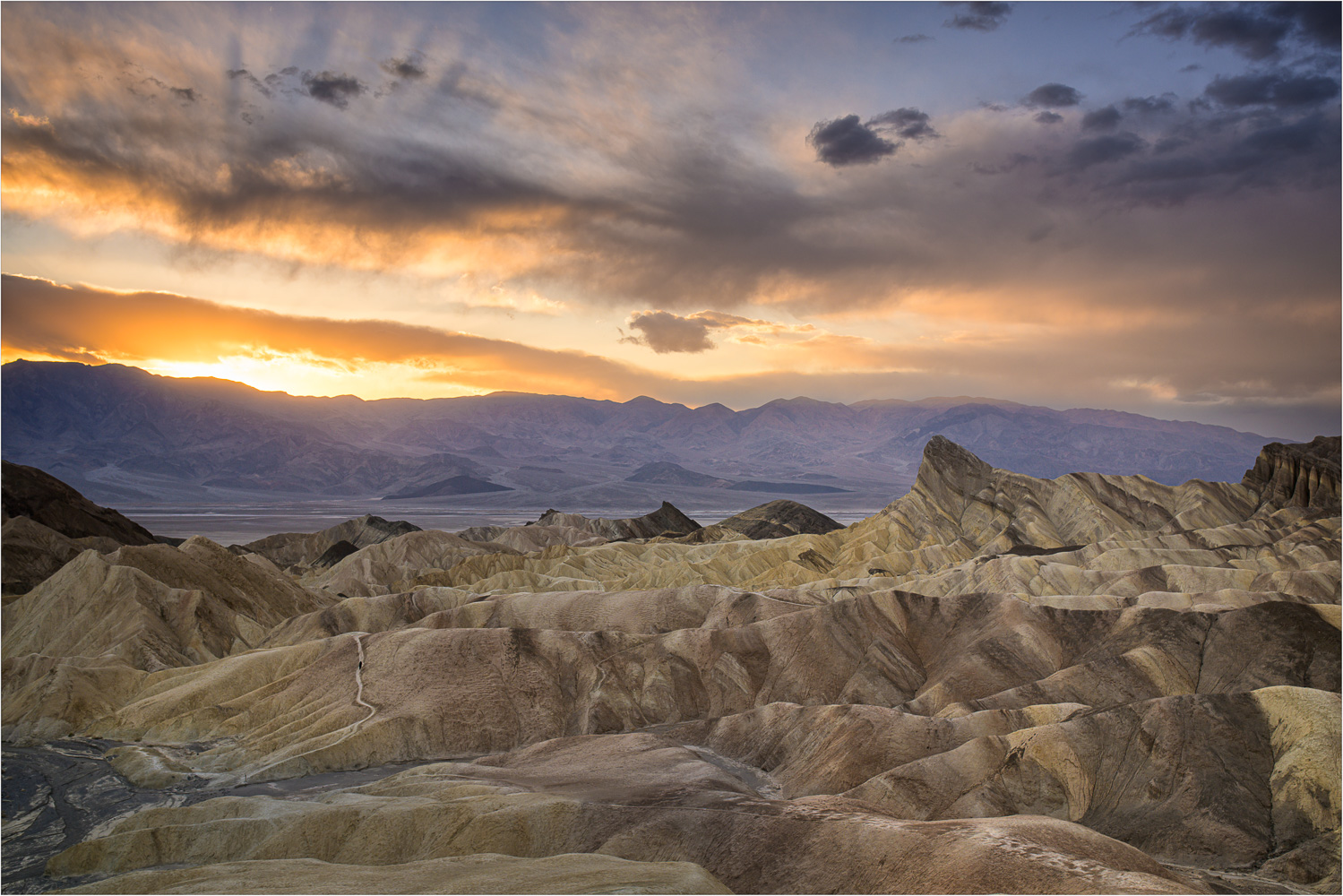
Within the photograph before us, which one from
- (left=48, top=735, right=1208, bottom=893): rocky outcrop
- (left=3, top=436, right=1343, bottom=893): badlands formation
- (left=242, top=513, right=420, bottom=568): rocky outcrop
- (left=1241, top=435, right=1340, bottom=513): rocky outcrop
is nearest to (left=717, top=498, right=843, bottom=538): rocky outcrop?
(left=3, top=436, right=1343, bottom=893): badlands formation

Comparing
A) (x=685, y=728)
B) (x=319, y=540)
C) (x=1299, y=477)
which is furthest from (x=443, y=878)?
(x=319, y=540)

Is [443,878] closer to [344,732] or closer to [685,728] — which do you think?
[685,728]

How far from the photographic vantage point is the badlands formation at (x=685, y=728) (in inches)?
1175

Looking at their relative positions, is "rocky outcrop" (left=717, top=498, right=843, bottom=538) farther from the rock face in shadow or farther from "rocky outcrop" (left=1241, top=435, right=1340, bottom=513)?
the rock face in shadow

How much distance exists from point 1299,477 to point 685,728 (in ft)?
349

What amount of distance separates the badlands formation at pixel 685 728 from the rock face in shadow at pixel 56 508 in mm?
17643

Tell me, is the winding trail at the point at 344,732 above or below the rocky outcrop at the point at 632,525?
above

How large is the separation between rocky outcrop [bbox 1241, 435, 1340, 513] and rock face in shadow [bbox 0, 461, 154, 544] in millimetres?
154026

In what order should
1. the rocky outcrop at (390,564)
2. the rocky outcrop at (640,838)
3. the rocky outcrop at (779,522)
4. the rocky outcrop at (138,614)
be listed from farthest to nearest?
the rocky outcrop at (779,522), the rocky outcrop at (390,564), the rocky outcrop at (138,614), the rocky outcrop at (640,838)

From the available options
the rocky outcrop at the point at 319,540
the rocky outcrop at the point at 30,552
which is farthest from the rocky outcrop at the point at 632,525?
the rocky outcrop at the point at 30,552

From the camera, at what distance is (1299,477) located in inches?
4478

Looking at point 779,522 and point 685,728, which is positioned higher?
point 685,728

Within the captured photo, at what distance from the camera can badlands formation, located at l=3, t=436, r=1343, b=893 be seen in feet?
97.9

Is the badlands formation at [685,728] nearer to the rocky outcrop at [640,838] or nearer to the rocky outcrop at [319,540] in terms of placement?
the rocky outcrop at [640,838]
